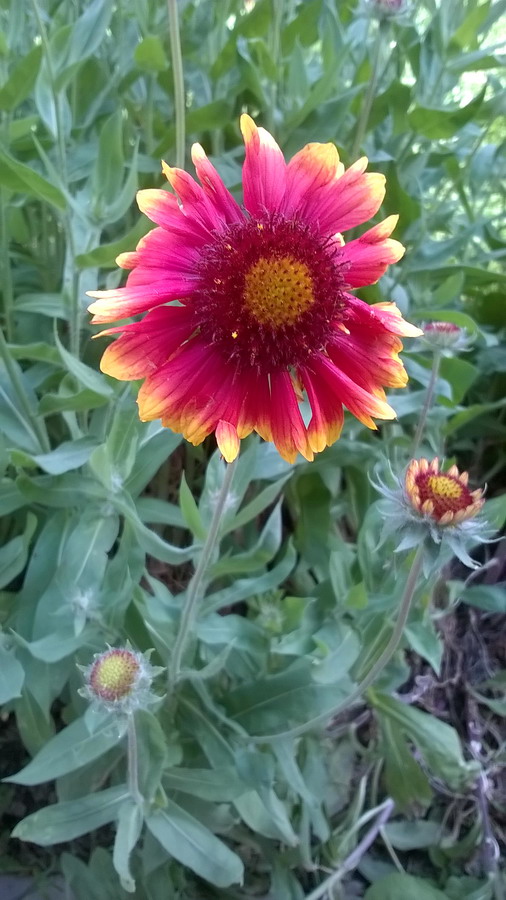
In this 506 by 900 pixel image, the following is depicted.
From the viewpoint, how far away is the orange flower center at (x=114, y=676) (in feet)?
2.10

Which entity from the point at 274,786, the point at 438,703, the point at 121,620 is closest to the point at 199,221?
the point at 121,620

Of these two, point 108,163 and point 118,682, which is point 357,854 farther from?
point 108,163

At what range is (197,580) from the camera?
0.69 m

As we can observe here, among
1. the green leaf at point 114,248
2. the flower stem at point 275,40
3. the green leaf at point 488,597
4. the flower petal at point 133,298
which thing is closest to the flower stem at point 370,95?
the flower stem at point 275,40

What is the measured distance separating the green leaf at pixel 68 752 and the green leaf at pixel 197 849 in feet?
0.35

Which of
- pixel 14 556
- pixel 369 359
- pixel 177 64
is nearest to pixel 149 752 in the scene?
pixel 14 556

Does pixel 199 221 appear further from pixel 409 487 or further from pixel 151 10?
pixel 151 10

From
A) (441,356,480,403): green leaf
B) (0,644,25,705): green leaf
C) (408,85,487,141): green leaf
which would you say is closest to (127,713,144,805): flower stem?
(0,644,25,705): green leaf

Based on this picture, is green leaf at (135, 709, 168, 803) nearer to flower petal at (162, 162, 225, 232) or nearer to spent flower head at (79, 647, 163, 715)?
spent flower head at (79, 647, 163, 715)

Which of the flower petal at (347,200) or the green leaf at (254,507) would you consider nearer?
the flower petal at (347,200)

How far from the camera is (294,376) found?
0.62m

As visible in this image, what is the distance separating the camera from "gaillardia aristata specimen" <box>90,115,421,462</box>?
1.78ft

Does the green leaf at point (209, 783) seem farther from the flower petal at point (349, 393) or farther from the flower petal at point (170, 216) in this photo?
the flower petal at point (170, 216)

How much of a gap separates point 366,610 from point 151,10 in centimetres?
95
